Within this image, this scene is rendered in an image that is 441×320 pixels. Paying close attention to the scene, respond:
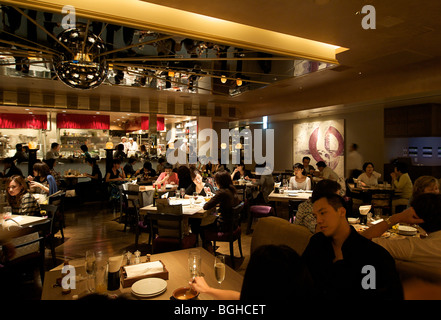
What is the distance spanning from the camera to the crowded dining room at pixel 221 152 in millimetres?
1753

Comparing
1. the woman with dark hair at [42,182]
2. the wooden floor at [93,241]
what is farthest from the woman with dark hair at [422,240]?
the woman with dark hair at [42,182]

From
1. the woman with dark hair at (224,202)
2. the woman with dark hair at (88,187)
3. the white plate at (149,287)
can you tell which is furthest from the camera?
the woman with dark hair at (88,187)

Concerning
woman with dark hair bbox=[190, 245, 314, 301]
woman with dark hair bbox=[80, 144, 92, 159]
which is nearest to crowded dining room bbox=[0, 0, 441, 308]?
woman with dark hair bbox=[190, 245, 314, 301]

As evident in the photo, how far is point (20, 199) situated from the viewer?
4070mm

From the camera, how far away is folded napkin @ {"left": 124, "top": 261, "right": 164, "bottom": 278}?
1.92m

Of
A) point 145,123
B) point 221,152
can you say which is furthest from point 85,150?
point 221,152

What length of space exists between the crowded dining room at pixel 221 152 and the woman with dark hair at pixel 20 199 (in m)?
0.03

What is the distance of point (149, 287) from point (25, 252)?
2384 millimetres

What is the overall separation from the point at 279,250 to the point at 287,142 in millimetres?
11639

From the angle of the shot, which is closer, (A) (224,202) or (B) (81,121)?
(A) (224,202)

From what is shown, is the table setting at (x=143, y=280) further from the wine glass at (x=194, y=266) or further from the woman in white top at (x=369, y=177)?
the woman in white top at (x=369, y=177)

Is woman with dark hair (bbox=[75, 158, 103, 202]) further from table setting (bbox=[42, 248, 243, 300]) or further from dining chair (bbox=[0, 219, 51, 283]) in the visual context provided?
table setting (bbox=[42, 248, 243, 300])

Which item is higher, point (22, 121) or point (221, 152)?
point (22, 121)

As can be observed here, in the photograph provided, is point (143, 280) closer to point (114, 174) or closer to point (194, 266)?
point (194, 266)
